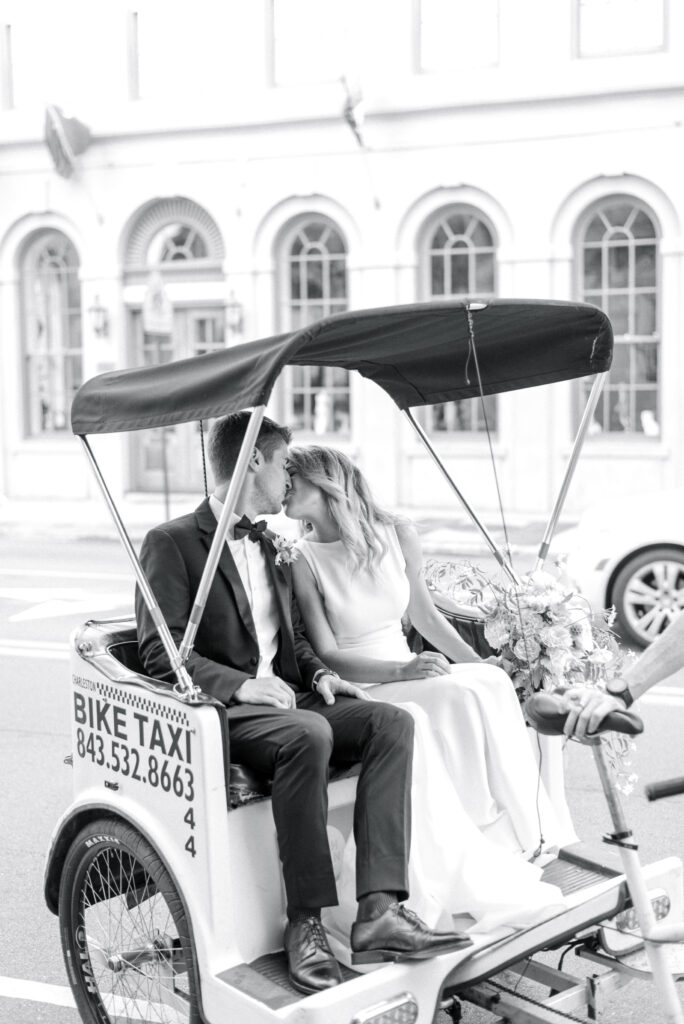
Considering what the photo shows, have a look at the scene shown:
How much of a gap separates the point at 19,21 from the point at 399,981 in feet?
64.1

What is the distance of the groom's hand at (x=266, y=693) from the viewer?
3.94m

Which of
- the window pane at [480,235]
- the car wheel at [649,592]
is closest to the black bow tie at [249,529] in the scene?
the car wheel at [649,592]

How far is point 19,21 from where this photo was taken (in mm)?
20266

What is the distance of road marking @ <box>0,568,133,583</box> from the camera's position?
13.6 metres

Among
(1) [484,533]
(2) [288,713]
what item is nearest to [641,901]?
(2) [288,713]

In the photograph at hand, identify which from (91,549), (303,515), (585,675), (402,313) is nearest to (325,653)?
(303,515)

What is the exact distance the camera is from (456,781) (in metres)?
4.12

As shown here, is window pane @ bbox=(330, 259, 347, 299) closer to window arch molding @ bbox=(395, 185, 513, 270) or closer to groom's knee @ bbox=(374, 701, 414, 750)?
window arch molding @ bbox=(395, 185, 513, 270)

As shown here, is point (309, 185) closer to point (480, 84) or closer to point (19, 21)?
point (480, 84)

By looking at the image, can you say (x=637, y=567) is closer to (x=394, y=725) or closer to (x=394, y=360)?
(x=394, y=360)

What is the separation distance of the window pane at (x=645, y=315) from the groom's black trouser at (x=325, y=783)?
14368 millimetres

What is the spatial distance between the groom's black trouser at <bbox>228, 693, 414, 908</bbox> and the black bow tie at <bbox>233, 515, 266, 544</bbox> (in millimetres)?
598

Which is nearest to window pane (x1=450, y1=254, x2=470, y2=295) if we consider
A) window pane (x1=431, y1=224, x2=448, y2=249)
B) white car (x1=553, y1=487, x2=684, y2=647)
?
window pane (x1=431, y1=224, x2=448, y2=249)

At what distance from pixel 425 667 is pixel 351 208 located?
14.9m
